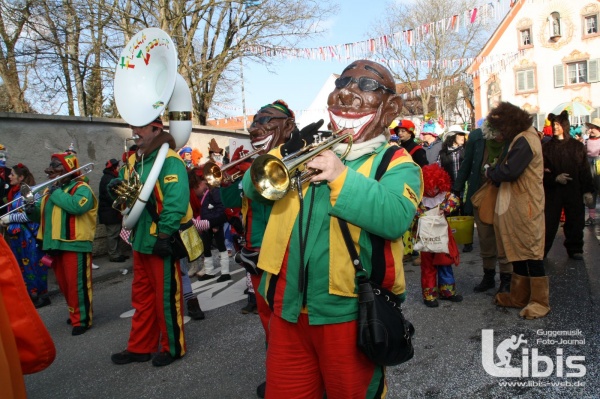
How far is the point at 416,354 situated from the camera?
385cm

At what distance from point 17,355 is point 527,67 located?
1465 inches

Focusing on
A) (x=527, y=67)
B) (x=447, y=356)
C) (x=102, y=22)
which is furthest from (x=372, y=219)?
(x=527, y=67)

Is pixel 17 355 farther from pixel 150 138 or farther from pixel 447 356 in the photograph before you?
pixel 447 356

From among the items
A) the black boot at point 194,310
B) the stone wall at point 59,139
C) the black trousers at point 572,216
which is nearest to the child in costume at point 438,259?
the black trousers at point 572,216

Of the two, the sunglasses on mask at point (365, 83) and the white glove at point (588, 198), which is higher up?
the sunglasses on mask at point (365, 83)

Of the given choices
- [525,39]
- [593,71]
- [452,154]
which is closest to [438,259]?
[452,154]

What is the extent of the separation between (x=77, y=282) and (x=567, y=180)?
6.09 meters

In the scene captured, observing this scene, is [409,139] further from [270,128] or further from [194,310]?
[194,310]

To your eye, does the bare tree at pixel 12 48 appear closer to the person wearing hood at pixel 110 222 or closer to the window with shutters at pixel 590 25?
the person wearing hood at pixel 110 222

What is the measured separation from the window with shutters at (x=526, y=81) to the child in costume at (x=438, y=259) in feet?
106

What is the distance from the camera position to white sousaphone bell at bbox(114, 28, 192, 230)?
12.4 ft

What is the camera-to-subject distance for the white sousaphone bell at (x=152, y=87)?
3.78 metres

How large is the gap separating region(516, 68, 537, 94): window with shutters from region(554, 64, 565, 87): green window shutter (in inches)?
56.2

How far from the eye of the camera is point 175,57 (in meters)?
3.87
